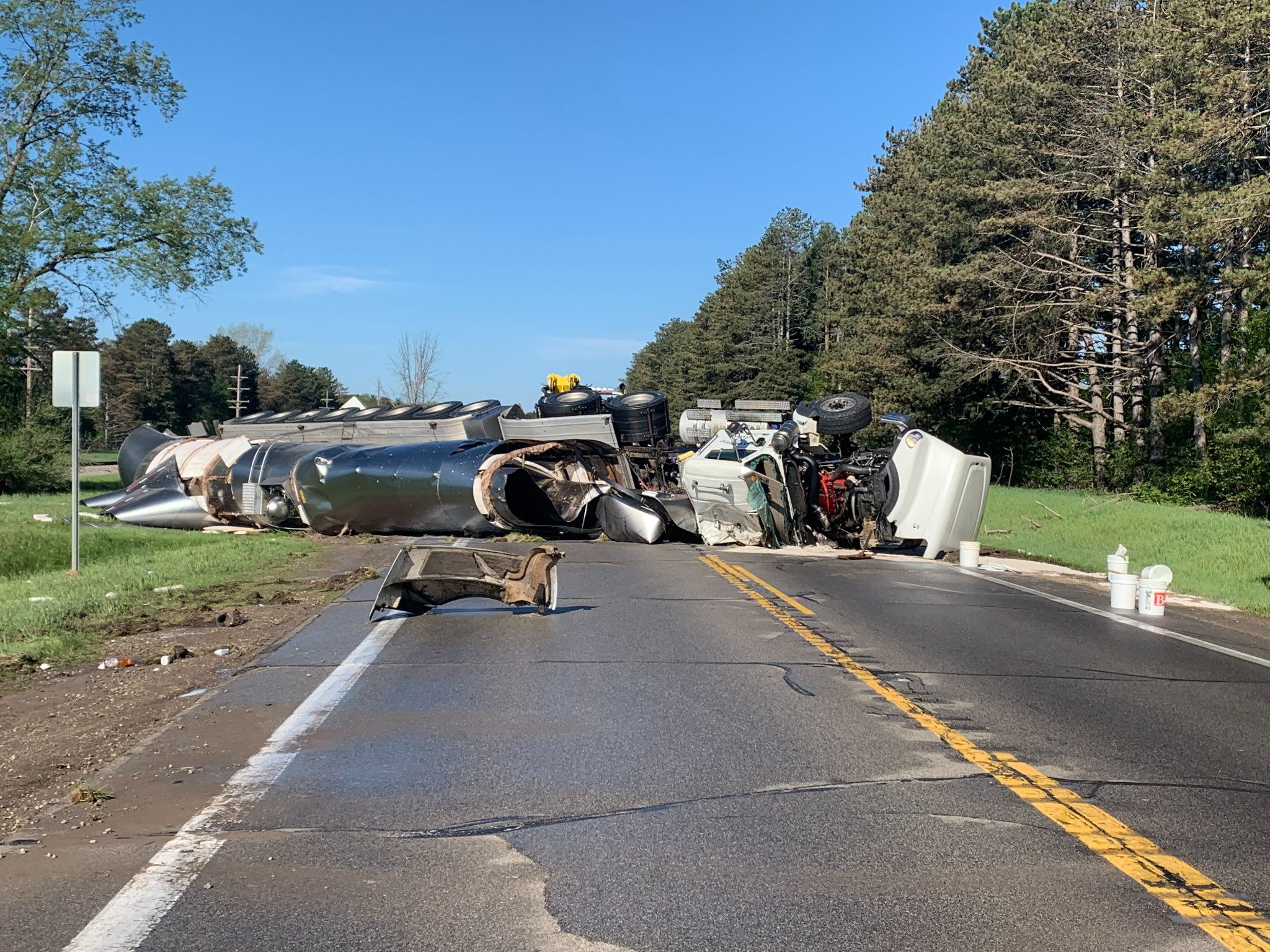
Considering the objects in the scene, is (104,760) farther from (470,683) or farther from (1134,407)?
(1134,407)

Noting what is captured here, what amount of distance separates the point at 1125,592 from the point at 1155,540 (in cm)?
956

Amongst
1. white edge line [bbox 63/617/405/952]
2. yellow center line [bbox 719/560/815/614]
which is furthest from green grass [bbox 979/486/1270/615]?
white edge line [bbox 63/617/405/952]

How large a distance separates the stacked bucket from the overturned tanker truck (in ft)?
15.9

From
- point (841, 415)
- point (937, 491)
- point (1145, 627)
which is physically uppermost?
point (841, 415)

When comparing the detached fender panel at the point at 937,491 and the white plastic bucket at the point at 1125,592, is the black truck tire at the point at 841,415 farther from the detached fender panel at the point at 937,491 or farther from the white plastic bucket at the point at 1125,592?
the white plastic bucket at the point at 1125,592

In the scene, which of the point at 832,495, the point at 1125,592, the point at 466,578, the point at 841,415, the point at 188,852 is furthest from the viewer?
the point at 841,415

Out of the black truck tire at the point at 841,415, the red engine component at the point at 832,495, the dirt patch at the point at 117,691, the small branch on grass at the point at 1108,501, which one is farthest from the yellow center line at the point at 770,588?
the small branch on grass at the point at 1108,501

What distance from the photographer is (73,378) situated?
48.8 feet

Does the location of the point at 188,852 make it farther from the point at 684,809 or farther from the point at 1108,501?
the point at 1108,501

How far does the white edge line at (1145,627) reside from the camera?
9.68 metres

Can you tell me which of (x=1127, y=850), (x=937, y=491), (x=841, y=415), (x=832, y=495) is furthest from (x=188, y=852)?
(x=841, y=415)

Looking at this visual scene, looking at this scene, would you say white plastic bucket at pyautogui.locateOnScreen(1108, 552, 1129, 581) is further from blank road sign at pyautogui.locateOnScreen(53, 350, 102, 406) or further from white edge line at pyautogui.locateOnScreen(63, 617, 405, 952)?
blank road sign at pyautogui.locateOnScreen(53, 350, 102, 406)

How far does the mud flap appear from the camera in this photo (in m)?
10.2

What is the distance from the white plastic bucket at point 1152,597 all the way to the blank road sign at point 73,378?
41.9 ft
